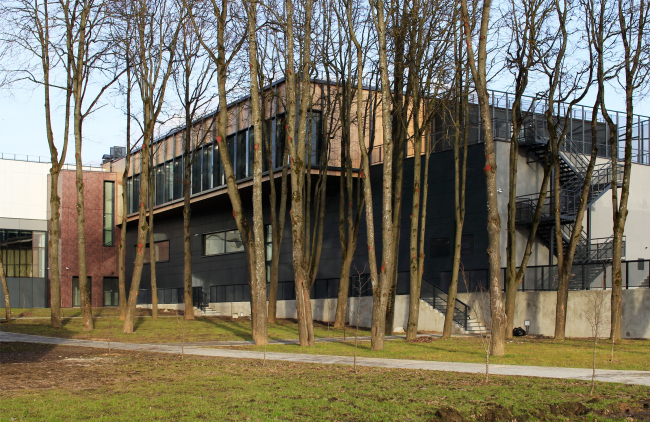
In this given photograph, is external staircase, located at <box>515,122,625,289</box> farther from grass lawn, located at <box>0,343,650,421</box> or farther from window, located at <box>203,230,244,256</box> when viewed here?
window, located at <box>203,230,244,256</box>

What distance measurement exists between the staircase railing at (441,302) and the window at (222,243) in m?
17.7

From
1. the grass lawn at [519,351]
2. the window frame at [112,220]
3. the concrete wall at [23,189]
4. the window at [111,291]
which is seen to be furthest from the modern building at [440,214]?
the concrete wall at [23,189]

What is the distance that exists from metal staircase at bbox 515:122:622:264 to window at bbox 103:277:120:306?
37.6 metres

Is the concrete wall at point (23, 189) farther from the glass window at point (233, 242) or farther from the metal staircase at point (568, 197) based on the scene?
the metal staircase at point (568, 197)

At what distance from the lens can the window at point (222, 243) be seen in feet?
144

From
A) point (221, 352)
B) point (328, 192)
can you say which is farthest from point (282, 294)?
point (221, 352)

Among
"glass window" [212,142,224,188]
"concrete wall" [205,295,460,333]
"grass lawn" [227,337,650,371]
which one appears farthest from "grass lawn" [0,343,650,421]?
"glass window" [212,142,224,188]

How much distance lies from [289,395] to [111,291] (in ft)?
160

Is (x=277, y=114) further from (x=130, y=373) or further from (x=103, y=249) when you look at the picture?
(x=103, y=249)

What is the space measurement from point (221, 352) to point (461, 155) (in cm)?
1685

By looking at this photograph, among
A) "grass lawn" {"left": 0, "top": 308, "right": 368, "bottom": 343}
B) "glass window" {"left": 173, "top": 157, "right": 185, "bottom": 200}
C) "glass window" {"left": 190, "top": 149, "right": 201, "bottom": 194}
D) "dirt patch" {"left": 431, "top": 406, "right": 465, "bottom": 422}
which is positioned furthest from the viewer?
"glass window" {"left": 173, "top": 157, "right": 185, "bottom": 200}

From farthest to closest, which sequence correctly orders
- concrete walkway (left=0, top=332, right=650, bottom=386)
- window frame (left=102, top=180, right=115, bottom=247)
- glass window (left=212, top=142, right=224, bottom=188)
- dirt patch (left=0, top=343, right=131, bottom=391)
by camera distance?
window frame (left=102, top=180, right=115, bottom=247)
glass window (left=212, top=142, right=224, bottom=188)
concrete walkway (left=0, top=332, right=650, bottom=386)
dirt patch (left=0, top=343, right=131, bottom=391)

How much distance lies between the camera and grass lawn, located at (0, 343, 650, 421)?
8438 millimetres

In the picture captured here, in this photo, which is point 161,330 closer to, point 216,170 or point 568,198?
point 216,170
